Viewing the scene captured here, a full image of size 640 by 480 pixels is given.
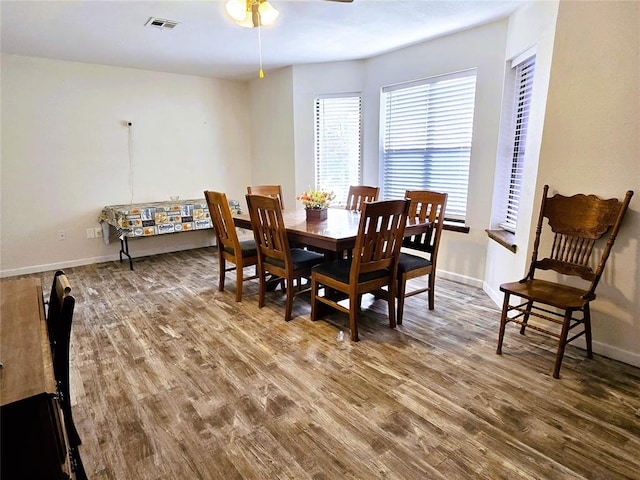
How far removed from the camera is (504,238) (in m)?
3.20

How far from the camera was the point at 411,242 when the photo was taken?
3475 mm

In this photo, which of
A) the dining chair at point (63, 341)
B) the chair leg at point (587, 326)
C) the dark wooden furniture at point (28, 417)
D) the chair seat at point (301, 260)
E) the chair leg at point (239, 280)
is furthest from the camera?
the chair leg at point (239, 280)

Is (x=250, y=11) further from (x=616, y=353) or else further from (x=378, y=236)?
(x=616, y=353)

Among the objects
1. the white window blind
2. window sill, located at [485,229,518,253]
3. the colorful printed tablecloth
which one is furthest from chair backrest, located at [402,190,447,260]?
the colorful printed tablecloth

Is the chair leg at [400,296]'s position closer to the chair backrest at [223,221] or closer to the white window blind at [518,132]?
the white window blind at [518,132]

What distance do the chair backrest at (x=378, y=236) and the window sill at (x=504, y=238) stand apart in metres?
1.00

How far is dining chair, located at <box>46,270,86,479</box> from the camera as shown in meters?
1.26

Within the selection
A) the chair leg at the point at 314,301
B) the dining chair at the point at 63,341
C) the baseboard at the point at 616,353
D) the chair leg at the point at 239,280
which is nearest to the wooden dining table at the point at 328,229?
the chair leg at the point at 314,301

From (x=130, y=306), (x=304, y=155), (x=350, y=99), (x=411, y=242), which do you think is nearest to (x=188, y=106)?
(x=304, y=155)

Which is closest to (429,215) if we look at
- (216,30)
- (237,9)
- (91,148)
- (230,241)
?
(230,241)

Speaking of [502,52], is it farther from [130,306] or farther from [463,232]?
[130,306]

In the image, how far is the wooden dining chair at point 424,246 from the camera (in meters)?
2.95

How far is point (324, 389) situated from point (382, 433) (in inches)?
17.5

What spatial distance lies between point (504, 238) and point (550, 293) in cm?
98
